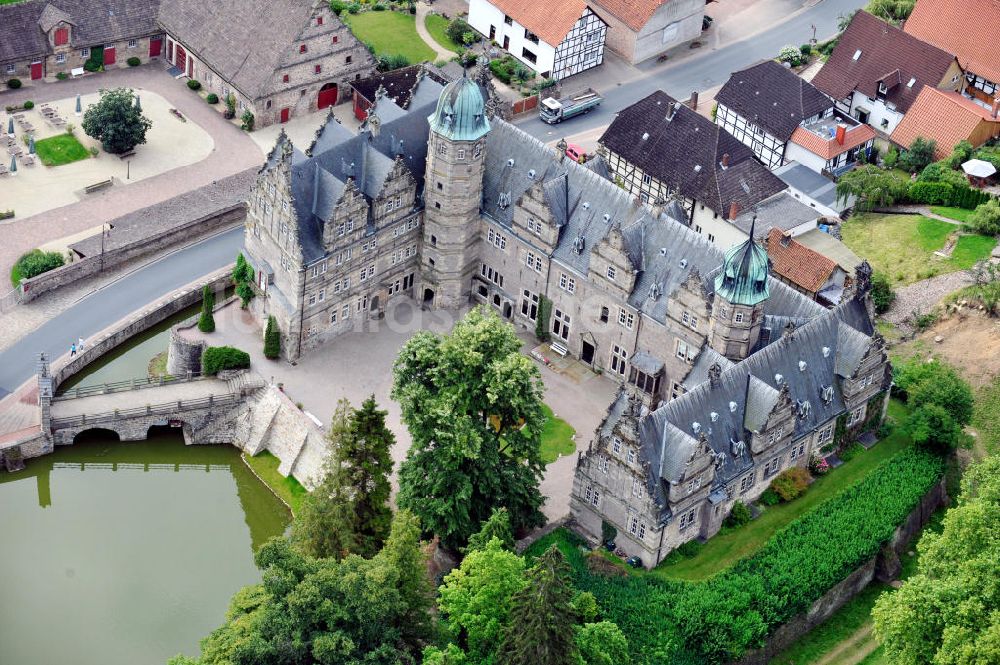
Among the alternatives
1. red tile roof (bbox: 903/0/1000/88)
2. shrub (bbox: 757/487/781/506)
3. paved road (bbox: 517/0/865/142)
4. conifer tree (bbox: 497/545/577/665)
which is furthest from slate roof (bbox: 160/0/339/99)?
conifer tree (bbox: 497/545/577/665)

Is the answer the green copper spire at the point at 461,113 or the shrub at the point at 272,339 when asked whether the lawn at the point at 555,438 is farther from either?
the green copper spire at the point at 461,113

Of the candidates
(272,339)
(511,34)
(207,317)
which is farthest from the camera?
(511,34)

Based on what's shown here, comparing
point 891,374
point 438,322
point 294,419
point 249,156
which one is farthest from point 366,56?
point 891,374

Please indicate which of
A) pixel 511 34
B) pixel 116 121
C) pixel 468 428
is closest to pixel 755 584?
pixel 468 428

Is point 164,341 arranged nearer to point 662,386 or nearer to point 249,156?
point 249,156

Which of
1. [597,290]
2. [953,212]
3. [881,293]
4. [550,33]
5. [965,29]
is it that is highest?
[965,29]

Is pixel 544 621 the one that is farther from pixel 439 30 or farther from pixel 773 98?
pixel 439 30
